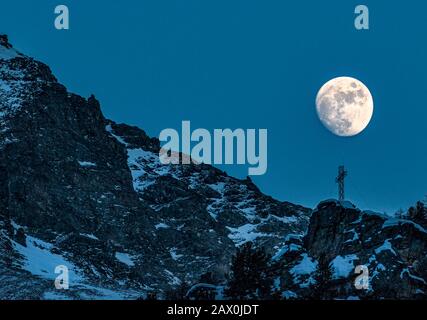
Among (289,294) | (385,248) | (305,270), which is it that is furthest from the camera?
(385,248)

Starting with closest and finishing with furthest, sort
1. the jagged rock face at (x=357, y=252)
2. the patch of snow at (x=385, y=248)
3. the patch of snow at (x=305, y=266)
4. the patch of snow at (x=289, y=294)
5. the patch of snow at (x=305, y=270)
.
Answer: the patch of snow at (x=289, y=294)
the jagged rock face at (x=357, y=252)
the patch of snow at (x=305, y=270)
the patch of snow at (x=305, y=266)
the patch of snow at (x=385, y=248)

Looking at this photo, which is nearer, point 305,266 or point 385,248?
point 305,266

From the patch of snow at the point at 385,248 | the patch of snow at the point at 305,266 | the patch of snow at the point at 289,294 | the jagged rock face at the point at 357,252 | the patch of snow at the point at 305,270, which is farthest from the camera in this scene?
the patch of snow at the point at 385,248

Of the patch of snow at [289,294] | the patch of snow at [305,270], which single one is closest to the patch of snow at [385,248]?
the patch of snow at [305,270]

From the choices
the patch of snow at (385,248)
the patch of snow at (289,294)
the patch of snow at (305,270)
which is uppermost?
the patch of snow at (385,248)

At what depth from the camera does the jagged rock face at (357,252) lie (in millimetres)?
91812

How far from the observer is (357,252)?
10138cm

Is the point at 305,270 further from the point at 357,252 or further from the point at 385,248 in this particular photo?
the point at 385,248

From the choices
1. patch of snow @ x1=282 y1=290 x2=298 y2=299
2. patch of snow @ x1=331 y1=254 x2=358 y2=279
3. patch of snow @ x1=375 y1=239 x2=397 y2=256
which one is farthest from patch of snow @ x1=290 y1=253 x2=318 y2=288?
patch of snow @ x1=375 y1=239 x2=397 y2=256

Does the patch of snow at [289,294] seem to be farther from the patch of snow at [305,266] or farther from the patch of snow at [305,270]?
the patch of snow at [305,266]

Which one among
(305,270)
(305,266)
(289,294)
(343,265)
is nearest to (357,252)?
(343,265)
